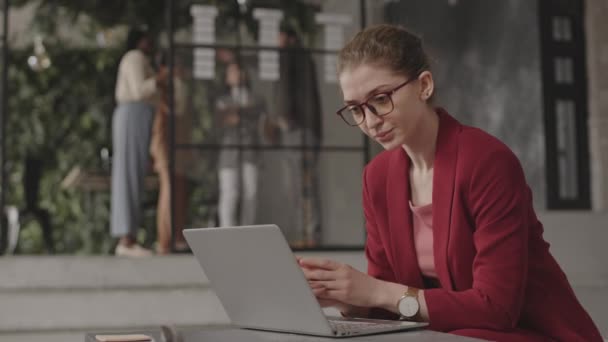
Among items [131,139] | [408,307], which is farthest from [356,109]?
[131,139]

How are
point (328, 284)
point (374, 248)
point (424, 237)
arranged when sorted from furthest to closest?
point (374, 248) < point (424, 237) < point (328, 284)

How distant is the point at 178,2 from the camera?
15.2 feet

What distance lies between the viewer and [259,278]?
4.37 feet

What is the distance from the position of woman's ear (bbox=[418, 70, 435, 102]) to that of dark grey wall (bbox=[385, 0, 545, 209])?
2624mm

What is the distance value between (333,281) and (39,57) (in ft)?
22.6

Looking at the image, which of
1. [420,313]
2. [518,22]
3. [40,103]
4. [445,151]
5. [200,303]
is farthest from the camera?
[40,103]

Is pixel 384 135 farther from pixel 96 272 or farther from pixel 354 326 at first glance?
pixel 96 272

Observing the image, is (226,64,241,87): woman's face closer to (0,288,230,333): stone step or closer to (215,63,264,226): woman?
(215,63,264,226): woman

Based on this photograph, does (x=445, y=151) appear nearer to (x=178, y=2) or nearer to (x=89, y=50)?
(x=178, y=2)

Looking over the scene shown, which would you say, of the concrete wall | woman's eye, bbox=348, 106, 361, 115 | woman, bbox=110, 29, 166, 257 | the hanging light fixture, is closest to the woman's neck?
woman's eye, bbox=348, 106, 361, 115

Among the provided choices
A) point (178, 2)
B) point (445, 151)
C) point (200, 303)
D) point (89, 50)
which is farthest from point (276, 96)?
point (89, 50)

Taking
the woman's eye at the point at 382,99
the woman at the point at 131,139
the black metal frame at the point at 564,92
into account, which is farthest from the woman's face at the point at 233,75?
the woman's eye at the point at 382,99

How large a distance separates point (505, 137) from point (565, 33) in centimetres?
74

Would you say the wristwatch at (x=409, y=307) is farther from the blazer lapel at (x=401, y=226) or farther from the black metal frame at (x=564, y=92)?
the black metal frame at (x=564, y=92)
